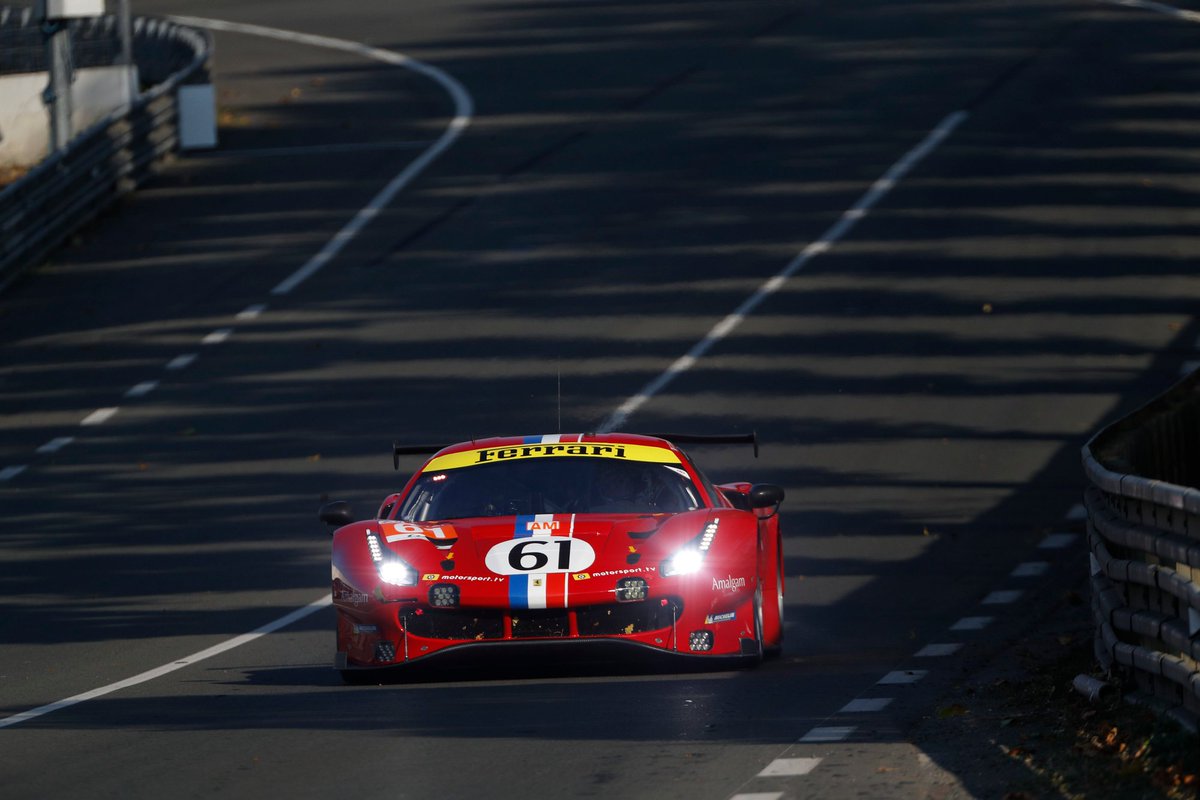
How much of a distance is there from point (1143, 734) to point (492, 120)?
2792 cm

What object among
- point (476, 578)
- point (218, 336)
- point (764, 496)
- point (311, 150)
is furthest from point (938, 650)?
point (311, 150)

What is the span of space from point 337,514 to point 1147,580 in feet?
14.5

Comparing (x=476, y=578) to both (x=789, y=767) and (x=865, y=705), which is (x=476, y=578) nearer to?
(x=865, y=705)

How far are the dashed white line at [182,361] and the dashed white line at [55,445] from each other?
2.61m

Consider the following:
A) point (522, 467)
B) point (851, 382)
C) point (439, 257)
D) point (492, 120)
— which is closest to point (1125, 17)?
point (492, 120)

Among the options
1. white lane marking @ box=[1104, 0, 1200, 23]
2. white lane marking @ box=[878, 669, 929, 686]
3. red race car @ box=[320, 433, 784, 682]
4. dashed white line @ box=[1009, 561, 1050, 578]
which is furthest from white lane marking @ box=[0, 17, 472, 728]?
white lane marking @ box=[1104, 0, 1200, 23]

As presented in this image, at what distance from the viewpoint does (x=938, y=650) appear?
1173cm

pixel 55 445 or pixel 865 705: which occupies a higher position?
pixel 865 705

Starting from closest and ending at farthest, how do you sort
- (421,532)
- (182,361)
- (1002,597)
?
1. (421,532)
2. (1002,597)
3. (182,361)

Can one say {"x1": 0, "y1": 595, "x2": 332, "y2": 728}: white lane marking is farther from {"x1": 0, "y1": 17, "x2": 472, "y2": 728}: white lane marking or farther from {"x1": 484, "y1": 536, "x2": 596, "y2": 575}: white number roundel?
{"x1": 484, "y1": 536, "x2": 596, "y2": 575}: white number roundel

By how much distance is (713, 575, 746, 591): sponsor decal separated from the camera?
10875 millimetres

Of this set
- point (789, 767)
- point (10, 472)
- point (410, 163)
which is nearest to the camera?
point (789, 767)

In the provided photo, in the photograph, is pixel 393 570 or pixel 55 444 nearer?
pixel 393 570

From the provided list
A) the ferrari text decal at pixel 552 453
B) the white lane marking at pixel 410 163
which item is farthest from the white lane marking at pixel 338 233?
the ferrari text decal at pixel 552 453
